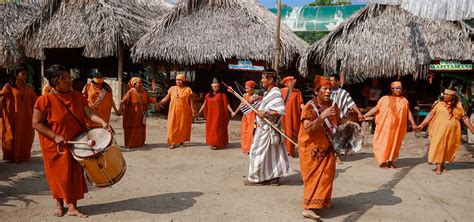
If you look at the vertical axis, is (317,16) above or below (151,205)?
above

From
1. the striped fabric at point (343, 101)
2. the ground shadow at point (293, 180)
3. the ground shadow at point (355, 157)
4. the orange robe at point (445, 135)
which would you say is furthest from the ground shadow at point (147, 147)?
the orange robe at point (445, 135)

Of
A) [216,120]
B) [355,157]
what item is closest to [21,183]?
[216,120]

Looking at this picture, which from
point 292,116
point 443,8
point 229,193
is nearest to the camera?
point 229,193

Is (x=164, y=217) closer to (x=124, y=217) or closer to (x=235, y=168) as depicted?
(x=124, y=217)

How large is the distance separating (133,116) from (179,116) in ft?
3.13

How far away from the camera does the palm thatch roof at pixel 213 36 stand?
41.8 feet

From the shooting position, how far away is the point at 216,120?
9148mm

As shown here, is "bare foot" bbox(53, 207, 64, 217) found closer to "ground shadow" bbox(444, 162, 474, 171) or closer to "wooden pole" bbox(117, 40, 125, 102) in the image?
"ground shadow" bbox(444, 162, 474, 171)

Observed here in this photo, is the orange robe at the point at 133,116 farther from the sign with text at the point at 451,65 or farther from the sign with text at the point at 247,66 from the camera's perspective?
the sign with text at the point at 451,65

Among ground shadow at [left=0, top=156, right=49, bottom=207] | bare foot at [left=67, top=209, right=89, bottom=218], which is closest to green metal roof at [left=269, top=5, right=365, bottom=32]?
ground shadow at [left=0, top=156, right=49, bottom=207]

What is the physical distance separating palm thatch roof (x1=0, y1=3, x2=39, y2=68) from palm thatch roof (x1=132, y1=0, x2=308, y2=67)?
17.4 feet

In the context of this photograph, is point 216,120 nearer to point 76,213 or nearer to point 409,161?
point 409,161

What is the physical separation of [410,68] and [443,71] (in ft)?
3.98

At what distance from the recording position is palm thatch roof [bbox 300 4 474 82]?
11.1m
